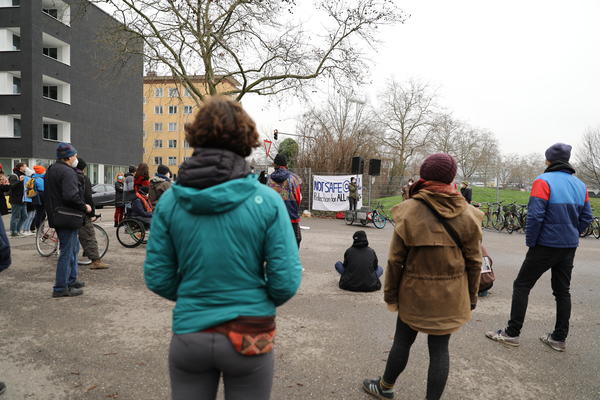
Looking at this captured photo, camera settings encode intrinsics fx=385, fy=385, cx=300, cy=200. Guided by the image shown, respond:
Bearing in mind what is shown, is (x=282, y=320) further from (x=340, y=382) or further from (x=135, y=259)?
(x=135, y=259)

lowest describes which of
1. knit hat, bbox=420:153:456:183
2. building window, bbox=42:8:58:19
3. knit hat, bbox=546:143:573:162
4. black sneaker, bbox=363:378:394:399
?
black sneaker, bbox=363:378:394:399

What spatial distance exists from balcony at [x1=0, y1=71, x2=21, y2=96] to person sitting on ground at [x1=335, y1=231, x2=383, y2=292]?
30.3 metres

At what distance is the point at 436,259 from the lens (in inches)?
99.8

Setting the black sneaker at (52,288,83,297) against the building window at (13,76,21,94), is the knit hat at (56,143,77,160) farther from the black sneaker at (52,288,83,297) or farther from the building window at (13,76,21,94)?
the building window at (13,76,21,94)

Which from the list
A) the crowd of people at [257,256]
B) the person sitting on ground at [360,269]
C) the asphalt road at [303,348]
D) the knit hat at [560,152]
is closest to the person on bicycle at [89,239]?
the asphalt road at [303,348]

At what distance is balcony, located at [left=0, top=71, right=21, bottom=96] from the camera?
26500mm

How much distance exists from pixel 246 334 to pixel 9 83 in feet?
109

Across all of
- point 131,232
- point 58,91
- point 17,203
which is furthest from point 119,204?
point 58,91

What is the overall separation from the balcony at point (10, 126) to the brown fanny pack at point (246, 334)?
3212cm

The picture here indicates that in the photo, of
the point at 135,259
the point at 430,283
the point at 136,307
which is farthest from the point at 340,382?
the point at 135,259

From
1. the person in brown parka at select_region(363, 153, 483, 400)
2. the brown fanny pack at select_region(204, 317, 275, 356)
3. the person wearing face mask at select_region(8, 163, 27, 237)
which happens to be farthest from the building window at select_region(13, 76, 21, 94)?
the brown fanny pack at select_region(204, 317, 275, 356)

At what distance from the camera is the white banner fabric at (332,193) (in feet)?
60.3

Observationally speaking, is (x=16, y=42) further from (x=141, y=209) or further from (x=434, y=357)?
(x=434, y=357)

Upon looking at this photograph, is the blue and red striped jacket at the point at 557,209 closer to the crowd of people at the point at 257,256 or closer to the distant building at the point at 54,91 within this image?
the crowd of people at the point at 257,256
